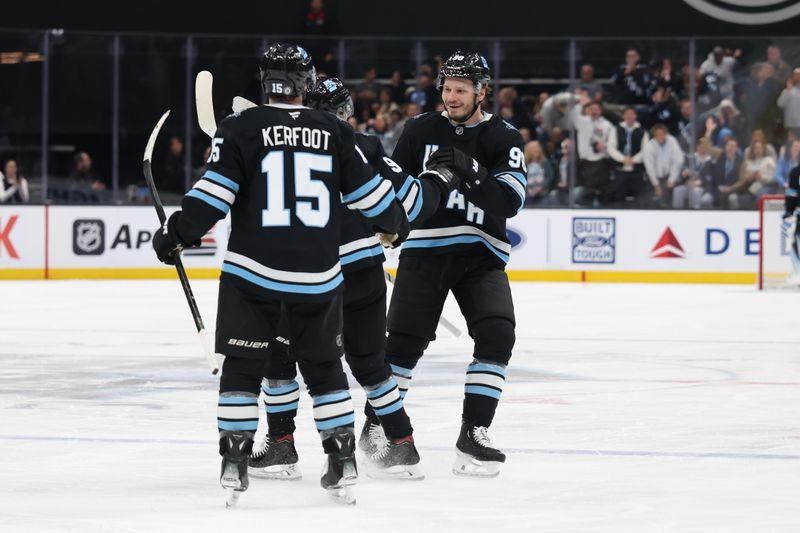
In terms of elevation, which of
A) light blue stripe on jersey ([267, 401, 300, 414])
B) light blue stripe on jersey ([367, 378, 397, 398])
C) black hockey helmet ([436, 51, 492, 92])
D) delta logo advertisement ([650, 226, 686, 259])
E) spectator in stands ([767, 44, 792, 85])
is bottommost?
light blue stripe on jersey ([267, 401, 300, 414])

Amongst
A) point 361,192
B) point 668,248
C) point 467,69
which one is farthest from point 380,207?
point 668,248

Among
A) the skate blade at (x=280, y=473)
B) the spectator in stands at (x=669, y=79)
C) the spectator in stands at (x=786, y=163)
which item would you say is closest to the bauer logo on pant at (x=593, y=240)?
the spectator in stands at (x=669, y=79)

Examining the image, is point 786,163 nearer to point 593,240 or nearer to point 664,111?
point 664,111

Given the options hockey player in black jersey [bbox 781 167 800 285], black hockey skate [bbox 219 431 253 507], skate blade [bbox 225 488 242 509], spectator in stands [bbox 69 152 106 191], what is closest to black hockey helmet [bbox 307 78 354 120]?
black hockey skate [bbox 219 431 253 507]

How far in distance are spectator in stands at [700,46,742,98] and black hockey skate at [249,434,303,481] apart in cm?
1149

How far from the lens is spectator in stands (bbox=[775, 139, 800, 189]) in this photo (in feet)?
48.3

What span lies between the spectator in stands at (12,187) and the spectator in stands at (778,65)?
25.1 ft

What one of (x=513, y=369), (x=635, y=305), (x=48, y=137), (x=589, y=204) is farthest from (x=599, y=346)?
(x=48, y=137)

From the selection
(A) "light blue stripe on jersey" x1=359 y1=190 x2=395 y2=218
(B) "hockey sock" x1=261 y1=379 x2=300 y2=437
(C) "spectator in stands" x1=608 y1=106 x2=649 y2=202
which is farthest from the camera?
(C) "spectator in stands" x1=608 y1=106 x2=649 y2=202

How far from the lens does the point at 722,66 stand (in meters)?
15.0

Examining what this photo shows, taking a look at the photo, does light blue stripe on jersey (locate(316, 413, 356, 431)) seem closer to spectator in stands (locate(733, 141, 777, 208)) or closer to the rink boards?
the rink boards

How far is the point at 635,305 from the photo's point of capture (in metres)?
11.7

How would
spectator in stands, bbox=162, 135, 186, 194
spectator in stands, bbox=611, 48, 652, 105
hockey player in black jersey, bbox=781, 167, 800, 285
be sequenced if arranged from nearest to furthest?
hockey player in black jersey, bbox=781, 167, 800, 285, spectator in stands, bbox=611, 48, 652, 105, spectator in stands, bbox=162, 135, 186, 194

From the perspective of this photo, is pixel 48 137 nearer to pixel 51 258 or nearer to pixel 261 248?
pixel 51 258
